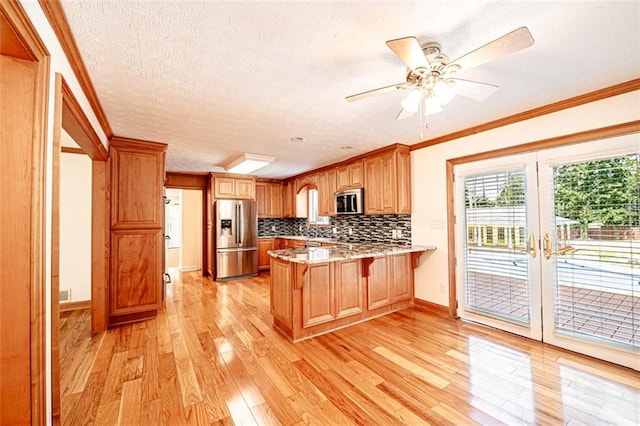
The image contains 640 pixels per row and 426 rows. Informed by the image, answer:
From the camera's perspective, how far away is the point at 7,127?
1101 mm

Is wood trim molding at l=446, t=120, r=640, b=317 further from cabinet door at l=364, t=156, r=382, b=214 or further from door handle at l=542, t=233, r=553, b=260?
cabinet door at l=364, t=156, r=382, b=214

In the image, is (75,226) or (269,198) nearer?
(75,226)

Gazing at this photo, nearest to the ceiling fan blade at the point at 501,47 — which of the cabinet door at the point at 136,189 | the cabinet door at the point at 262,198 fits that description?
the cabinet door at the point at 136,189

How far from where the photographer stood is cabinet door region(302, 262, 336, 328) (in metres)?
2.83

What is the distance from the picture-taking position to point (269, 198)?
6609mm

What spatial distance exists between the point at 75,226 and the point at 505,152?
567 cm

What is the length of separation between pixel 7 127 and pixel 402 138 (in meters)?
3.49

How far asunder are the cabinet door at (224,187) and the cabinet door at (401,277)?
3660 mm

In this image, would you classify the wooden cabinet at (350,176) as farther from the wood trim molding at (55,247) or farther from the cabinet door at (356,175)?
the wood trim molding at (55,247)

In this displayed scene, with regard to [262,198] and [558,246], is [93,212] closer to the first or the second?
[262,198]

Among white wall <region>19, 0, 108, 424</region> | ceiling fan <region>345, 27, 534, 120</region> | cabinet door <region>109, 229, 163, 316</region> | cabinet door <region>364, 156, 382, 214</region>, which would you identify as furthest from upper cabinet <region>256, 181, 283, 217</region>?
white wall <region>19, 0, 108, 424</region>

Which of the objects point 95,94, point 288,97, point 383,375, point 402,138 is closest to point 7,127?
point 95,94

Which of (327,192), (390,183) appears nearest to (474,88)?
(390,183)

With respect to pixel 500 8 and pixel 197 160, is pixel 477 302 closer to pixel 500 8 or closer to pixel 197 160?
pixel 500 8
